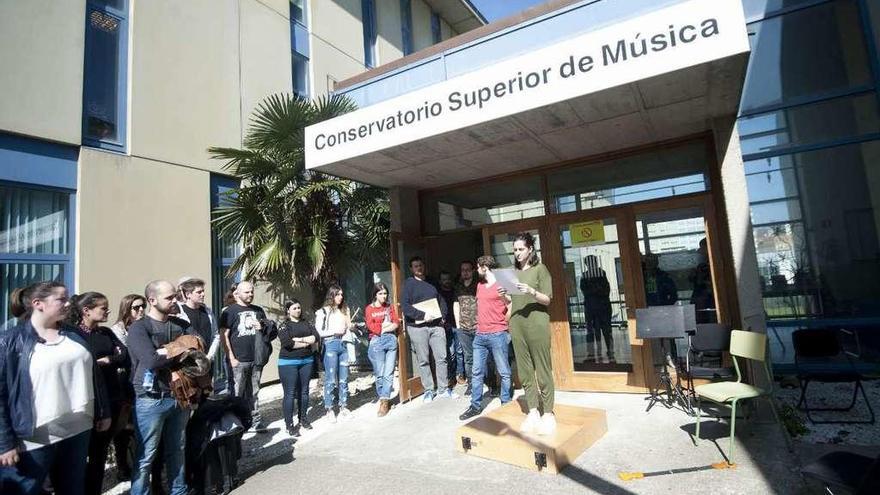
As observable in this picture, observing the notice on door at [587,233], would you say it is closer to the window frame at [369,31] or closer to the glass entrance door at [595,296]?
the glass entrance door at [595,296]

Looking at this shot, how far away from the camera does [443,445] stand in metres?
4.52

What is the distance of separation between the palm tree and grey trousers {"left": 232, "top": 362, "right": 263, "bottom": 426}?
6.47 ft

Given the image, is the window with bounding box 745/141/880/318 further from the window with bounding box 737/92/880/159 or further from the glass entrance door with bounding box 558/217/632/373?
the glass entrance door with bounding box 558/217/632/373

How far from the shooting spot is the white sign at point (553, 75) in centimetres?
367

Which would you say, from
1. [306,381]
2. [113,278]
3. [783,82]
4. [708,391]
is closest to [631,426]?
[708,391]

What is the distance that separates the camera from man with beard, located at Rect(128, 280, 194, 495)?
3240mm

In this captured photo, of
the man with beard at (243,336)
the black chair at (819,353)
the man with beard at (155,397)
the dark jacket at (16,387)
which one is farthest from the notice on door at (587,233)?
the dark jacket at (16,387)

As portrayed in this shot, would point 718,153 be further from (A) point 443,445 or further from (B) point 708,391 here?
(A) point 443,445

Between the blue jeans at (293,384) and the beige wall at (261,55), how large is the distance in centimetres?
584

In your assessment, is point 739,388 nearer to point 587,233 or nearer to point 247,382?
point 587,233

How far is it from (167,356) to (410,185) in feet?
14.4

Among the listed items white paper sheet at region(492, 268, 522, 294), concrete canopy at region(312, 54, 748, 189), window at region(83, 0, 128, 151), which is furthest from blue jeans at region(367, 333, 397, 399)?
window at region(83, 0, 128, 151)

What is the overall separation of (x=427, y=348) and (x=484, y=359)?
1.10 meters

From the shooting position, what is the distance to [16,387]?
2.65 m
